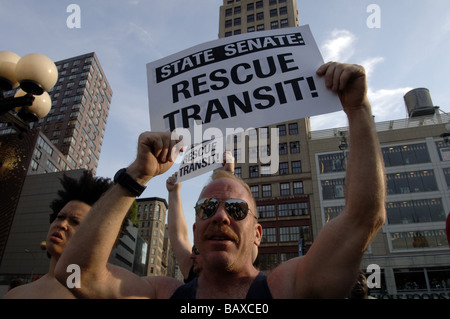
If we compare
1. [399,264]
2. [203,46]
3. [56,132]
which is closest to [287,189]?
[399,264]

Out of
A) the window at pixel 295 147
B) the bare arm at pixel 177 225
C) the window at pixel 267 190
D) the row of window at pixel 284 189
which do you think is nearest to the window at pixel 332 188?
the row of window at pixel 284 189

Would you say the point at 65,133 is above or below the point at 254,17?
below

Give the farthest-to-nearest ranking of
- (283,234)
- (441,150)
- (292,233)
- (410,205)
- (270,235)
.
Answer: (270,235) → (283,234) → (292,233) → (410,205) → (441,150)

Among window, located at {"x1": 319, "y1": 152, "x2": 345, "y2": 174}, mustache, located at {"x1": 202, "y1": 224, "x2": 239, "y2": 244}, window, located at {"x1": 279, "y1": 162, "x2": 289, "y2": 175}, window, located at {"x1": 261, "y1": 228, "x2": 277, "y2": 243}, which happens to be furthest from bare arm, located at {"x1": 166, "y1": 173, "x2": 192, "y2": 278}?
window, located at {"x1": 279, "y1": 162, "x2": 289, "y2": 175}

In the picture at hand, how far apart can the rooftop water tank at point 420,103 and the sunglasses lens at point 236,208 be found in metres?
48.4

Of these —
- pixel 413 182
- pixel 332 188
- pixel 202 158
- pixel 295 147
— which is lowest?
pixel 202 158

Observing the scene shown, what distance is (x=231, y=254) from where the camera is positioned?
5.60ft

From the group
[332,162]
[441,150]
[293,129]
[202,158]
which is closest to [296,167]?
[332,162]

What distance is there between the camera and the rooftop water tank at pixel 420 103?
4050cm

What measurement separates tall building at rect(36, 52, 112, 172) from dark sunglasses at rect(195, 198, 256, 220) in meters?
76.2

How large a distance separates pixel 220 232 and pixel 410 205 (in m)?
37.3

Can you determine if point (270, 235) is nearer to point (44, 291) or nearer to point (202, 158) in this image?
point (44, 291)

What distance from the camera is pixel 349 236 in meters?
1.42

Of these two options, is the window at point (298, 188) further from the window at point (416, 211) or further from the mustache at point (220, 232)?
the mustache at point (220, 232)
